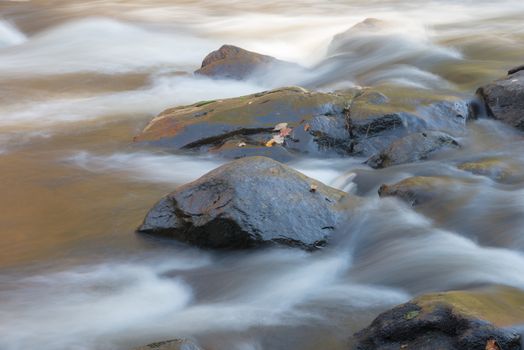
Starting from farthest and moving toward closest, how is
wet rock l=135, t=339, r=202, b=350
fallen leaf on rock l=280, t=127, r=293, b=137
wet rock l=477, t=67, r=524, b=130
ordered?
wet rock l=477, t=67, r=524, b=130 → fallen leaf on rock l=280, t=127, r=293, b=137 → wet rock l=135, t=339, r=202, b=350

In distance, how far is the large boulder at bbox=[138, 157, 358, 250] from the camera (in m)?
5.29

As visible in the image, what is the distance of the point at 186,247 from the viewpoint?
17.9ft

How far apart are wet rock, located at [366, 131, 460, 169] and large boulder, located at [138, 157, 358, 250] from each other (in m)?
1.52

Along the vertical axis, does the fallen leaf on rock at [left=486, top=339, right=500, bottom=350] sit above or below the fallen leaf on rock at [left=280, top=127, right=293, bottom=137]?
below

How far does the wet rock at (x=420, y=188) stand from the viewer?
19.6 ft

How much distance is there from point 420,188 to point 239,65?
5723mm

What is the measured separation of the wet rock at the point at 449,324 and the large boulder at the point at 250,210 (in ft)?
4.80

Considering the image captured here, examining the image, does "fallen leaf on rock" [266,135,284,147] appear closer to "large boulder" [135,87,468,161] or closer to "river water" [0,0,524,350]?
"large boulder" [135,87,468,161]

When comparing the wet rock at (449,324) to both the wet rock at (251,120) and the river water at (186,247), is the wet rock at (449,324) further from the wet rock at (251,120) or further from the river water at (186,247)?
the wet rock at (251,120)

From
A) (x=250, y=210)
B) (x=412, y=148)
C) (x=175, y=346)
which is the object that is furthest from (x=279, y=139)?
(x=175, y=346)

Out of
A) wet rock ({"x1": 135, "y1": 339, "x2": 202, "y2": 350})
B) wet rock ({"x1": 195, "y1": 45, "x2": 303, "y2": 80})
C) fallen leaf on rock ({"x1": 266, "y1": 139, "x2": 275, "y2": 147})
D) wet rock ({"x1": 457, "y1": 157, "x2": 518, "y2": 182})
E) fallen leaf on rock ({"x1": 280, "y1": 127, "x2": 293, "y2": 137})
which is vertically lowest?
wet rock ({"x1": 135, "y1": 339, "x2": 202, "y2": 350})

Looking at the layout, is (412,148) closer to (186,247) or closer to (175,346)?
(186,247)

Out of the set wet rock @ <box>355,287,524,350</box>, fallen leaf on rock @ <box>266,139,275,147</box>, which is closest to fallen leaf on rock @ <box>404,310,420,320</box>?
wet rock @ <box>355,287,524,350</box>

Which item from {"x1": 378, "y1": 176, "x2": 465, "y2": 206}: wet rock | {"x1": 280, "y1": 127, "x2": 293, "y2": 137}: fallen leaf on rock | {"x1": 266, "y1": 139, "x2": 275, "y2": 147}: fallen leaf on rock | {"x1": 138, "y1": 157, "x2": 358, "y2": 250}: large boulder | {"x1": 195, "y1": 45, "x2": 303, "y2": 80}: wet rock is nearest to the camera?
{"x1": 138, "y1": 157, "x2": 358, "y2": 250}: large boulder
